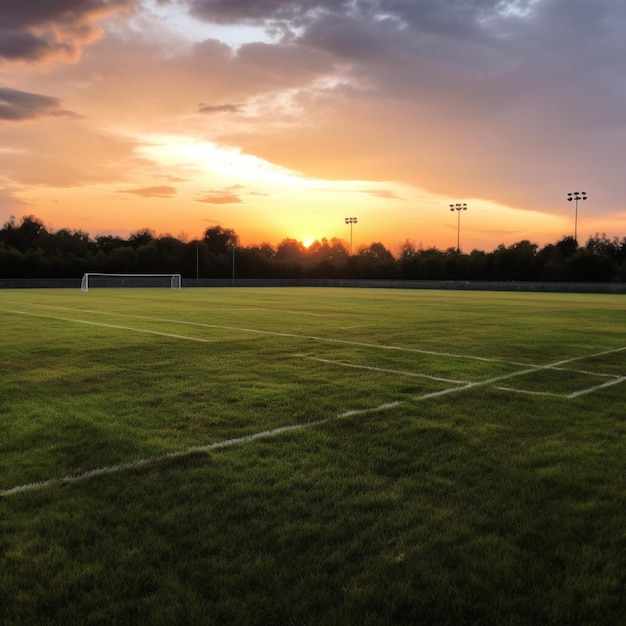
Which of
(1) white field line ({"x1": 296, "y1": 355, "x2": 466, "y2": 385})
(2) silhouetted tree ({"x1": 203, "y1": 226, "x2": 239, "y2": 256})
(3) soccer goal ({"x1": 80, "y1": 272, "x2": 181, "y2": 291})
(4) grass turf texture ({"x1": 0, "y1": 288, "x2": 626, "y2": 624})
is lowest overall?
(4) grass turf texture ({"x1": 0, "y1": 288, "x2": 626, "y2": 624})

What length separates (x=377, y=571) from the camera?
8.81 ft

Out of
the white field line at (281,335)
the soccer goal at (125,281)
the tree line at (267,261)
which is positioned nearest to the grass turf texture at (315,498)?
the white field line at (281,335)

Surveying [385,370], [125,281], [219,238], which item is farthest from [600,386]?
[219,238]

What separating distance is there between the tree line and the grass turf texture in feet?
220

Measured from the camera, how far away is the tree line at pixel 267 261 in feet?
222

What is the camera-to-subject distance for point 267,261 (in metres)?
86.8

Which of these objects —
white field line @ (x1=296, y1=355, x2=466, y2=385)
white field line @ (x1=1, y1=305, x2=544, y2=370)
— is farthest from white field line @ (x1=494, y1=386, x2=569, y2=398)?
white field line @ (x1=1, y1=305, x2=544, y2=370)

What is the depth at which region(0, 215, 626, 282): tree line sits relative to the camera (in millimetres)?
67625

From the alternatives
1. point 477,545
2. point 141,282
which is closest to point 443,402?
point 477,545

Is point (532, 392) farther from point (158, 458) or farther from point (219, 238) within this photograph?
point (219, 238)

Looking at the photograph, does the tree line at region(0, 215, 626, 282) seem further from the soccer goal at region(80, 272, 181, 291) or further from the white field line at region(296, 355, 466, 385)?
the white field line at region(296, 355, 466, 385)

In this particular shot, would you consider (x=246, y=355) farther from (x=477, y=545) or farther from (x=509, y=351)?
(x=477, y=545)

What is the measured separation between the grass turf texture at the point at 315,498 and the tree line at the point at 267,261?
67063 millimetres

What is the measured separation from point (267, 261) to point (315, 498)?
84.1 m
